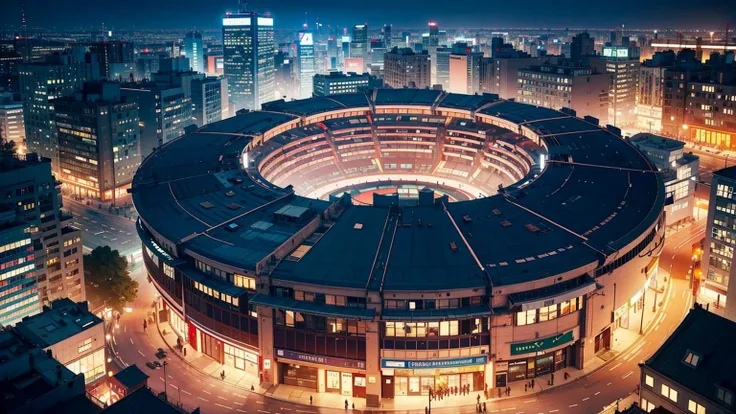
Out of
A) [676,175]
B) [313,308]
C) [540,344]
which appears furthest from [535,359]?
[676,175]

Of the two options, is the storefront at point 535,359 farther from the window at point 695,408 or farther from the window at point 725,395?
the window at point 725,395

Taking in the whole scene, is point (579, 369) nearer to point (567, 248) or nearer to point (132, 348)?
point (567, 248)

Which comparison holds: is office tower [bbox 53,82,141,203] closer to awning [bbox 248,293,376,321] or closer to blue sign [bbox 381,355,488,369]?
awning [bbox 248,293,376,321]

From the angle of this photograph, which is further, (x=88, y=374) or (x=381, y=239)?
(x=381, y=239)

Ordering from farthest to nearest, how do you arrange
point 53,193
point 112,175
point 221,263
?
point 112,175
point 53,193
point 221,263

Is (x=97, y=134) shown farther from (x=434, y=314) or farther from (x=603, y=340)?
(x=603, y=340)

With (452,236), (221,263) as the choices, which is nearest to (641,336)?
(452,236)

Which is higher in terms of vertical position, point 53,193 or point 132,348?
point 53,193

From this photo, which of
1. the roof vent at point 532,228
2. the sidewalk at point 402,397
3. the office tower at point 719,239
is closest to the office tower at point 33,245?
the sidewalk at point 402,397
